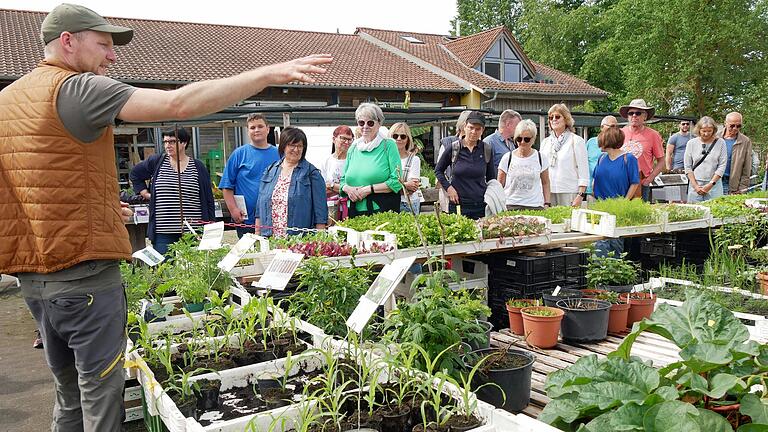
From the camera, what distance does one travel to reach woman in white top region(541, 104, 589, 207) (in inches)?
223

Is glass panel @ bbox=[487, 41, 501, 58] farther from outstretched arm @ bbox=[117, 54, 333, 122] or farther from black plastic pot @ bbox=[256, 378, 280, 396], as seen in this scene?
outstretched arm @ bbox=[117, 54, 333, 122]

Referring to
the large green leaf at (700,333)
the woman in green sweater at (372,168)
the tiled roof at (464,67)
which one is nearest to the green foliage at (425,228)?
the woman in green sweater at (372,168)

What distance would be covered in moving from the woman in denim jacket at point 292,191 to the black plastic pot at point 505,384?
7.95ft

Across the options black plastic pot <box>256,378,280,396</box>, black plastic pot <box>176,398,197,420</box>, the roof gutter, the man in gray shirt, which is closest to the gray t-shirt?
black plastic pot <box>176,398,197,420</box>

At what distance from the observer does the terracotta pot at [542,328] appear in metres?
3.12

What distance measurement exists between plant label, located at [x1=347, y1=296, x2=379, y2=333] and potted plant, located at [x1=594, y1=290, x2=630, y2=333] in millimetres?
1835

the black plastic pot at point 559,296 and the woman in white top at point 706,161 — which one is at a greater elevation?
the woman in white top at point 706,161

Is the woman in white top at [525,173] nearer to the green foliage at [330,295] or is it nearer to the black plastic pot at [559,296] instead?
the black plastic pot at [559,296]

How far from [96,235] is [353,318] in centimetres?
92

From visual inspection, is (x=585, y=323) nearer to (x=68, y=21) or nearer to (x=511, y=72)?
(x=68, y=21)

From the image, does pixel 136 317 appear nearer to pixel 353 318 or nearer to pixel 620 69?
pixel 353 318

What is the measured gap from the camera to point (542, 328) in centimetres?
313

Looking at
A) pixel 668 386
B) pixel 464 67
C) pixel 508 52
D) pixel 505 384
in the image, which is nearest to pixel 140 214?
pixel 505 384

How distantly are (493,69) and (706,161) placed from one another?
1873 cm
